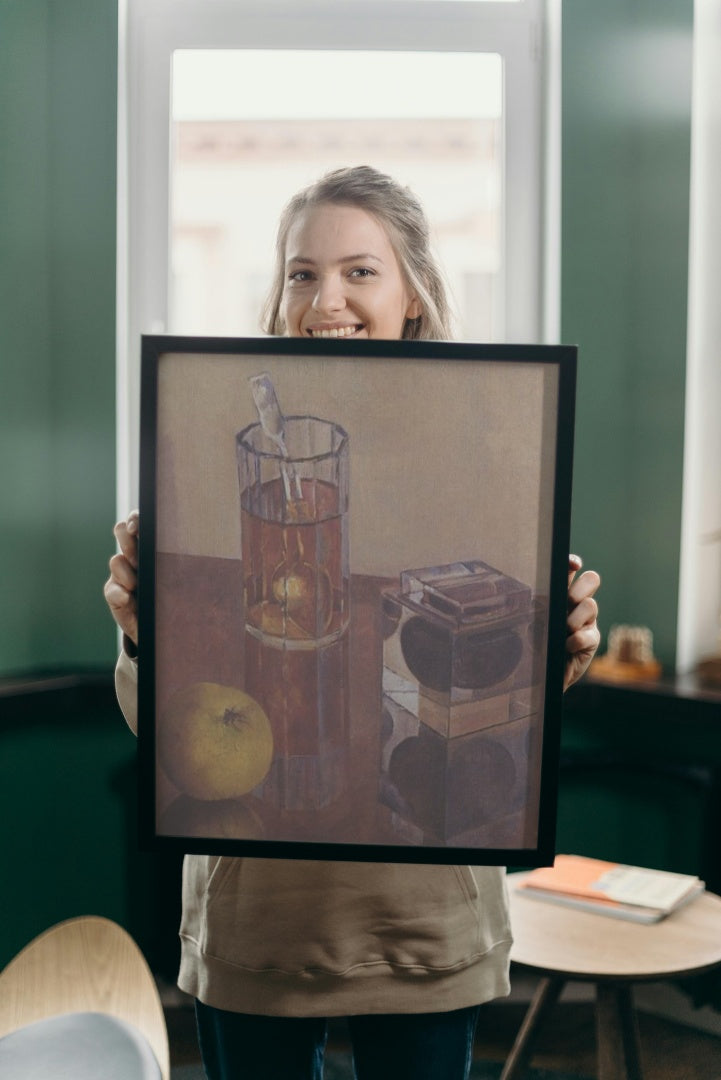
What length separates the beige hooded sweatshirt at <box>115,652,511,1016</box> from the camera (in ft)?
3.33

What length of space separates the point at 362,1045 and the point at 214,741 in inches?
14.4

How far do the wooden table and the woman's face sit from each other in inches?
40.9

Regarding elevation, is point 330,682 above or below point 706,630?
above

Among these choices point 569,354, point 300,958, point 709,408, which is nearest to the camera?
point 569,354

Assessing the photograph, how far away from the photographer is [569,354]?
35.1 inches

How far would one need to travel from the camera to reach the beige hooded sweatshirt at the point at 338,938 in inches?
40.0

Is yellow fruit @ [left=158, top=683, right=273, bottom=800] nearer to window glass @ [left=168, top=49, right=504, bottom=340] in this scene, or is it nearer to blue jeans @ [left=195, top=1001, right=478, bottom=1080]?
blue jeans @ [left=195, top=1001, right=478, bottom=1080]

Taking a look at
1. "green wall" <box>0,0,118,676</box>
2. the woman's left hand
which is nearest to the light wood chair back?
the woman's left hand

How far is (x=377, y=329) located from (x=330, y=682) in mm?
403

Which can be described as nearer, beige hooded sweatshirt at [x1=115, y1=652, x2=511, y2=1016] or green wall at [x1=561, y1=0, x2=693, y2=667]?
beige hooded sweatshirt at [x1=115, y1=652, x2=511, y2=1016]

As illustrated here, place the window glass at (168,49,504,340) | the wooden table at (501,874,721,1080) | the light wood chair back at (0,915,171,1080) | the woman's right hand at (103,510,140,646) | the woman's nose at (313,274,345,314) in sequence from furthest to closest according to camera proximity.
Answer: the window glass at (168,49,504,340) < the wooden table at (501,874,721,1080) < the woman's nose at (313,274,345,314) < the woman's right hand at (103,510,140,646) < the light wood chair back at (0,915,171,1080)

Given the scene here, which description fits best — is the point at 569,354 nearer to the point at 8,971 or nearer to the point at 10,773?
the point at 8,971

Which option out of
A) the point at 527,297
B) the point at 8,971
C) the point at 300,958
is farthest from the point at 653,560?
the point at 8,971

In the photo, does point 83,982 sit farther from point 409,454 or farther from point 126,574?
point 409,454
